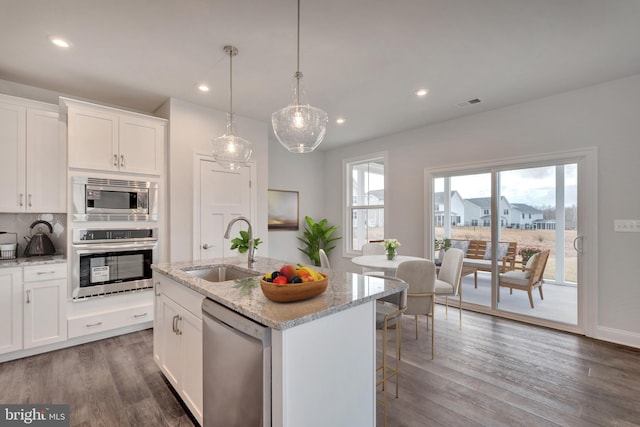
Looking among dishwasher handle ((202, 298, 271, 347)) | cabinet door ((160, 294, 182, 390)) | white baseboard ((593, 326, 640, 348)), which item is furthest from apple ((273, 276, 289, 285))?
white baseboard ((593, 326, 640, 348))

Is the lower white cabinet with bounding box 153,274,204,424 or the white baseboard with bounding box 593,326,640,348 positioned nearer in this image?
the lower white cabinet with bounding box 153,274,204,424

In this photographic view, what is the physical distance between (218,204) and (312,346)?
9.90 ft

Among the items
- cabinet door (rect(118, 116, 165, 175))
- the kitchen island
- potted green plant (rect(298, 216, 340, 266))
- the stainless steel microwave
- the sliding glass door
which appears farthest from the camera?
potted green plant (rect(298, 216, 340, 266))

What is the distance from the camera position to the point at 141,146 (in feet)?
11.1

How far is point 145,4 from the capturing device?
198 cm

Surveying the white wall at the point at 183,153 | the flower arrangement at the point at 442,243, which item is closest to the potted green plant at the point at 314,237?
the flower arrangement at the point at 442,243

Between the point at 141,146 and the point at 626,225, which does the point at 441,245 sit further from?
the point at 141,146

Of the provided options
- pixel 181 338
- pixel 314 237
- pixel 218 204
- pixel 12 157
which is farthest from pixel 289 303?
pixel 314 237

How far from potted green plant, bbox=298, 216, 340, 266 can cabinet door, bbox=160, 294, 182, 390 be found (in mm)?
3584

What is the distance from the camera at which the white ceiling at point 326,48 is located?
2023 millimetres

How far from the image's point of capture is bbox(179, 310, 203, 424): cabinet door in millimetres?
1708

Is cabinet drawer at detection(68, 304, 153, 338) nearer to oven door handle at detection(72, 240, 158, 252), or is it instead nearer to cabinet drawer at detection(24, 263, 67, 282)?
cabinet drawer at detection(24, 263, 67, 282)

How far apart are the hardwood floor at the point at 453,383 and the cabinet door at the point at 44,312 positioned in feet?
0.59

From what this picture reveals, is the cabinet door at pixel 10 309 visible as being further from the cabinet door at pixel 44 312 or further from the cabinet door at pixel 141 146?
the cabinet door at pixel 141 146
